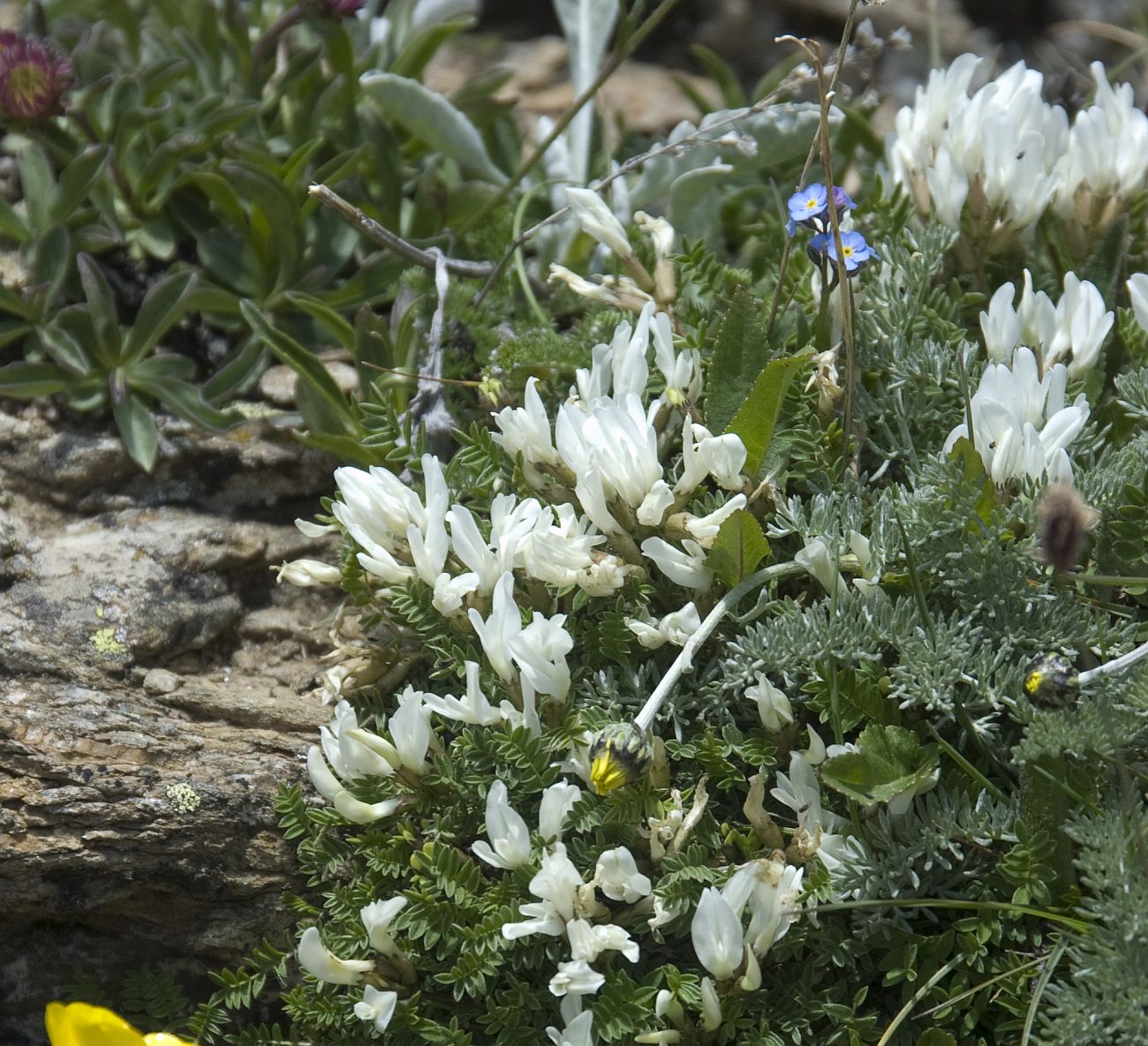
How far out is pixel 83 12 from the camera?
316 cm

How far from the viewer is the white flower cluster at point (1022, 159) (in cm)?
215

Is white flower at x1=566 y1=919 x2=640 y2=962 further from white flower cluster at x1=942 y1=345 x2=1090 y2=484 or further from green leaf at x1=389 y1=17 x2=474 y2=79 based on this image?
green leaf at x1=389 y1=17 x2=474 y2=79

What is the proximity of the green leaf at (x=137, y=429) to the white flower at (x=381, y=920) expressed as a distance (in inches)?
43.6

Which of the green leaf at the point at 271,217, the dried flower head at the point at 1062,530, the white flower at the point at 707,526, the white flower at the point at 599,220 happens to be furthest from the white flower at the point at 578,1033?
the green leaf at the point at 271,217

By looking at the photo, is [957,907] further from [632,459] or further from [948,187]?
[948,187]

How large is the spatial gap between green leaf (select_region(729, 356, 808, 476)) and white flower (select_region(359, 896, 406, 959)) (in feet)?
2.75

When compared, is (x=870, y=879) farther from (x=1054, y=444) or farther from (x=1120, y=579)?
(x=1054, y=444)

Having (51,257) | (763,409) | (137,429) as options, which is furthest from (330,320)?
(763,409)

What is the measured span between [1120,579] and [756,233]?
4.37ft

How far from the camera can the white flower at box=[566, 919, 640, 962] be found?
153cm

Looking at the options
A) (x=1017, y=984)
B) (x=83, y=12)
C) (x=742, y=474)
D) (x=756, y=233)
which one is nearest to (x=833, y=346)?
(x=742, y=474)

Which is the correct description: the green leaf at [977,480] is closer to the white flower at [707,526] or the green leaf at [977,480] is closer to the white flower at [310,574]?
the white flower at [707,526]

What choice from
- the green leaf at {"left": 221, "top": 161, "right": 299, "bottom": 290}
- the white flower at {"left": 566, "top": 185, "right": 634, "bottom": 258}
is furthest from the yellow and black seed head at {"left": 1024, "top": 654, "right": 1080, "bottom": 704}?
the green leaf at {"left": 221, "top": 161, "right": 299, "bottom": 290}

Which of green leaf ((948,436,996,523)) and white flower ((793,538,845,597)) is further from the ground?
green leaf ((948,436,996,523))
